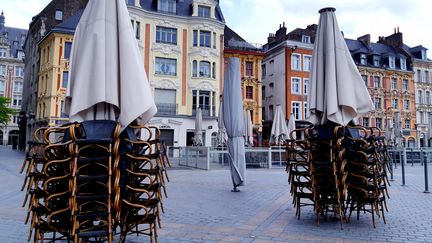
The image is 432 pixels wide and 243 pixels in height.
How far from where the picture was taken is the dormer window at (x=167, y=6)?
3185 centimetres

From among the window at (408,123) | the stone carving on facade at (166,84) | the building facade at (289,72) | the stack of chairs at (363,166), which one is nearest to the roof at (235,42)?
the building facade at (289,72)

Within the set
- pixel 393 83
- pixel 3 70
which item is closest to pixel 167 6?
pixel 393 83

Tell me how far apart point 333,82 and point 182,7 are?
29.6 m

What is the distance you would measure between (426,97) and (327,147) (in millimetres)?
51184

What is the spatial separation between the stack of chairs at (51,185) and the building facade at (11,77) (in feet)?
240

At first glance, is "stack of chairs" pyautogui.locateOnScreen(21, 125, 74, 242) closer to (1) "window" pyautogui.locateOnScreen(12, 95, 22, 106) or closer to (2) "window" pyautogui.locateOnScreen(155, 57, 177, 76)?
(2) "window" pyautogui.locateOnScreen(155, 57, 177, 76)

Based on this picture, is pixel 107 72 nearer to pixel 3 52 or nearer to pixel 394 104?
pixel 394 104

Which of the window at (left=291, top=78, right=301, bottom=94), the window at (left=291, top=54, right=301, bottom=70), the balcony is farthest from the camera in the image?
the window at (left=291, top=54, right=301, bottom=70)

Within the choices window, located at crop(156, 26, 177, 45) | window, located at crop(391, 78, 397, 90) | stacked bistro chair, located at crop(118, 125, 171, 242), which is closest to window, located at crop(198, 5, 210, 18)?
window, located at crop(156, 26, 177, 45)

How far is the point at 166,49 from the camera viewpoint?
31453mm

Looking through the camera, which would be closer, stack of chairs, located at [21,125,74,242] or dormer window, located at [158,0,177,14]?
stack of chairs, located at [21,125,74,242]

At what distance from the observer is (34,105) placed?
117 ft

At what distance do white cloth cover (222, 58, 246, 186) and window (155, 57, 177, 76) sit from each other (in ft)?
72.5

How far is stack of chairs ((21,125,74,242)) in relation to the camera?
142 inches
